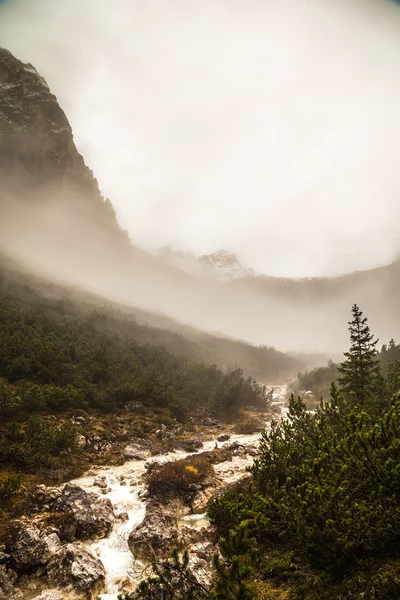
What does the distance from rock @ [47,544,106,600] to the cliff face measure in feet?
324

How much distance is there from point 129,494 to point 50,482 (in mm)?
2943

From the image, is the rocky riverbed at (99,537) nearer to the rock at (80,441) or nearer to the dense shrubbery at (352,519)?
the rock at (80,441)

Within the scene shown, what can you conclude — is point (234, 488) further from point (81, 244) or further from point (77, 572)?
point (81, 244)

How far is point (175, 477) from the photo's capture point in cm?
1138

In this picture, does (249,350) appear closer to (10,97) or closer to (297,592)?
(297,592)

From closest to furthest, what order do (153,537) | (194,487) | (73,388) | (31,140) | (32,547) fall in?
1. (32,547)
2. (153,537)
3. (194,487)
4. (73,388)
5. (31,140)

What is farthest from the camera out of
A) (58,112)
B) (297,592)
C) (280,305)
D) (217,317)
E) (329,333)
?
(280,305)

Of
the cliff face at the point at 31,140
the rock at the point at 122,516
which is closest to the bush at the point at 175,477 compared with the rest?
the rock at the point at 122,516

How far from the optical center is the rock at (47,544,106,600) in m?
6.65

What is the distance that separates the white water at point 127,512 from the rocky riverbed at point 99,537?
24mm

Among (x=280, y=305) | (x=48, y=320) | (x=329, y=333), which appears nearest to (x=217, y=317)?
(x=329, y=333)

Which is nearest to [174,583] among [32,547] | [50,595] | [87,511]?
[50,595]

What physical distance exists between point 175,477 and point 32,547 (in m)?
5.38

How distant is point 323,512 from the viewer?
4.91 metres
